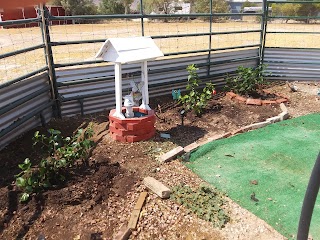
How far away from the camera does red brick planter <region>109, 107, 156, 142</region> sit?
4.30 m

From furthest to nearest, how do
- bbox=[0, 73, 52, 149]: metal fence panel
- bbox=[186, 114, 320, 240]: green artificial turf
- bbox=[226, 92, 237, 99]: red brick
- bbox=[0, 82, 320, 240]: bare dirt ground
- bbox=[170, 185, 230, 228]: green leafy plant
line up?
bbox=[226, 92, 237, 99]: red brick
bbox=[0, 73, 52, 149]: metal fence panel
bbox=[186, 114, 320, 240]: green artificial turf
bbox=[170, 185, 230, 228]: green leafy plant
bbox=[0, 82, 320, 240]: bare dirt ground

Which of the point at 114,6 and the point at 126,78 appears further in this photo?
the point at 114,6

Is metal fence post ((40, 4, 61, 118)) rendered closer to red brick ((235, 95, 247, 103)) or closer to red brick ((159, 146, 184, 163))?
red brick ((159, 146, 184, 163))

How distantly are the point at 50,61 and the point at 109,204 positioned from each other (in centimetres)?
270

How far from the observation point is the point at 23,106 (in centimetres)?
455

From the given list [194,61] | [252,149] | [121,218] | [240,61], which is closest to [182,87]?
[194,61]

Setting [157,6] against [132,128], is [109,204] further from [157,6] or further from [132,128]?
[157,6]

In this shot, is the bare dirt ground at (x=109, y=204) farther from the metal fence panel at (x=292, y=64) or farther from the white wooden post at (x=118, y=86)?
the metal fence panel at (x=292, y=64)

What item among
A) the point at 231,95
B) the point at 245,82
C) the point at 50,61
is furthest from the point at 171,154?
the point at 245,82

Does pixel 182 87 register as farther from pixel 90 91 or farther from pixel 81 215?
pixel 81 215

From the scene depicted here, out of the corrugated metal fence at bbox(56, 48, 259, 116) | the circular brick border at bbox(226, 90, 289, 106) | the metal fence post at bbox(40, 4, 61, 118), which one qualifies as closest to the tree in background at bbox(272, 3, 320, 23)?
the corrugated metal fence at bbox(56, 48, 259, 116)

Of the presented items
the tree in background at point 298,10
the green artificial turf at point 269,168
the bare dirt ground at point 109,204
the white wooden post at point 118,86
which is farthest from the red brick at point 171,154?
the tree in background at point 298,10

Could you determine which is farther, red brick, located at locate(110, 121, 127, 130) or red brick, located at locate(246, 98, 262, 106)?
red brick, located at locate(246, 98, 262, 106)

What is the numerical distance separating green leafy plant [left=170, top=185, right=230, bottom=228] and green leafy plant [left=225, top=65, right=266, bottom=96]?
11.4ft
